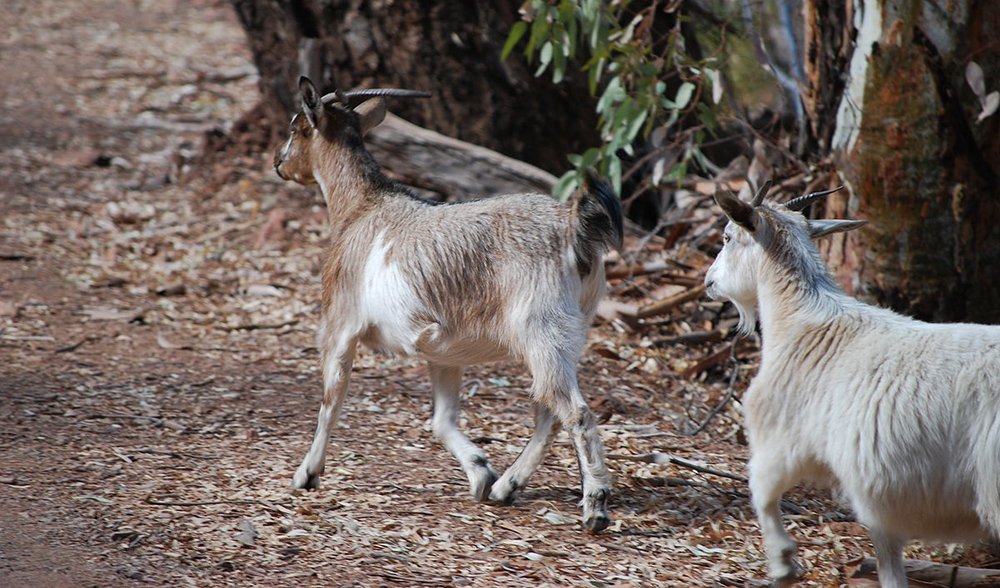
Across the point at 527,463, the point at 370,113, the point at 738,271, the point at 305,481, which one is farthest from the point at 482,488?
the point at 370,113

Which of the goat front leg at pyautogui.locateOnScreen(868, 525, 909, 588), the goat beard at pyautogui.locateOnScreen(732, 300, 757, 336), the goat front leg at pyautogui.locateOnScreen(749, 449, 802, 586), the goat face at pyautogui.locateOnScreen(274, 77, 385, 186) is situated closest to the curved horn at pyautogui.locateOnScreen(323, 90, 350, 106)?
the goat face at pyautogui.locateOnScreen(274, 77, 385, 186)

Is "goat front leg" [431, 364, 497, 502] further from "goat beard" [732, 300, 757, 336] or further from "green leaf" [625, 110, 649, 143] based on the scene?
"green leaf" [625, 110, 649, 143]

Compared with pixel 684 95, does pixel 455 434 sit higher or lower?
lower

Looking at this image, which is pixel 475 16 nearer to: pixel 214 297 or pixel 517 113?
pixel 517 113

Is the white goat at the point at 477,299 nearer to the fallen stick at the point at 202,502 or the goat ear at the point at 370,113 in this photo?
the fallen stick at the point at 202,502

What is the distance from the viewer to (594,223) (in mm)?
4973

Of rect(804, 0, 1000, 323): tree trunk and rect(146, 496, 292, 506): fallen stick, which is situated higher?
rect(804, 0, 1000, 323): tree trunk

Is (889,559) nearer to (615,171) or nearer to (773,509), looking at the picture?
(773,509)

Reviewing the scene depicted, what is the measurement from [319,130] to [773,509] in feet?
10.4

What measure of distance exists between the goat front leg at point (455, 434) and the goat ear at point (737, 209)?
174cm

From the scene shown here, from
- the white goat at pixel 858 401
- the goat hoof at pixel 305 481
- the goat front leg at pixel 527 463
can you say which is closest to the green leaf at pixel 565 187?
the goat front leg at pixel 527 463

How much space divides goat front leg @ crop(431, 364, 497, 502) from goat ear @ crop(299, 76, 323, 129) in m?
1.48

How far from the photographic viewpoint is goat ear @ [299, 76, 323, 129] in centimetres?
590

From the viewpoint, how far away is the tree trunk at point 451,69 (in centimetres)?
938
